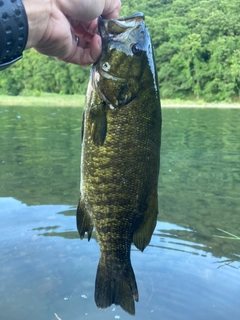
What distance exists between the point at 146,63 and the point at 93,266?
3.22 m

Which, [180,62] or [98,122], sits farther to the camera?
[180,62]

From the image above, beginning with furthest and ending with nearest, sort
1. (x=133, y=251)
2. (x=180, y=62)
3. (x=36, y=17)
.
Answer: (x=180, y=62)
(x=133, y=251)
(x=36, y=17)

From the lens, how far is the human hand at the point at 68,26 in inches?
79.0

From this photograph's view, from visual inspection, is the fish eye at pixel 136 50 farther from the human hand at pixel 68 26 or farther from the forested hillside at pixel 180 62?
the forested hillside at pixel 180 62

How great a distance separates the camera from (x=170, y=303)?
4.24 m

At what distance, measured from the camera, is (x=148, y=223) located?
7.39 feet

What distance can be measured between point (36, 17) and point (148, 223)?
114 cm

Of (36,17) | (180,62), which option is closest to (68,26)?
(36,17)

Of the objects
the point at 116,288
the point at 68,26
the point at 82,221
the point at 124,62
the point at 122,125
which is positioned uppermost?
the point at 68,26

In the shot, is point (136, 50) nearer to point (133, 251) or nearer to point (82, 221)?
point (82, 221)

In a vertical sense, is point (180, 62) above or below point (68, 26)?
above

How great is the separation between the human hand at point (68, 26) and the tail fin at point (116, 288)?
1.12 metres

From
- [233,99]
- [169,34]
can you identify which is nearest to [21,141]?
[233,99]

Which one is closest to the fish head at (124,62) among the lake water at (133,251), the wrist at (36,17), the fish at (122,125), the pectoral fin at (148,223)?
the fish at (122,125)
